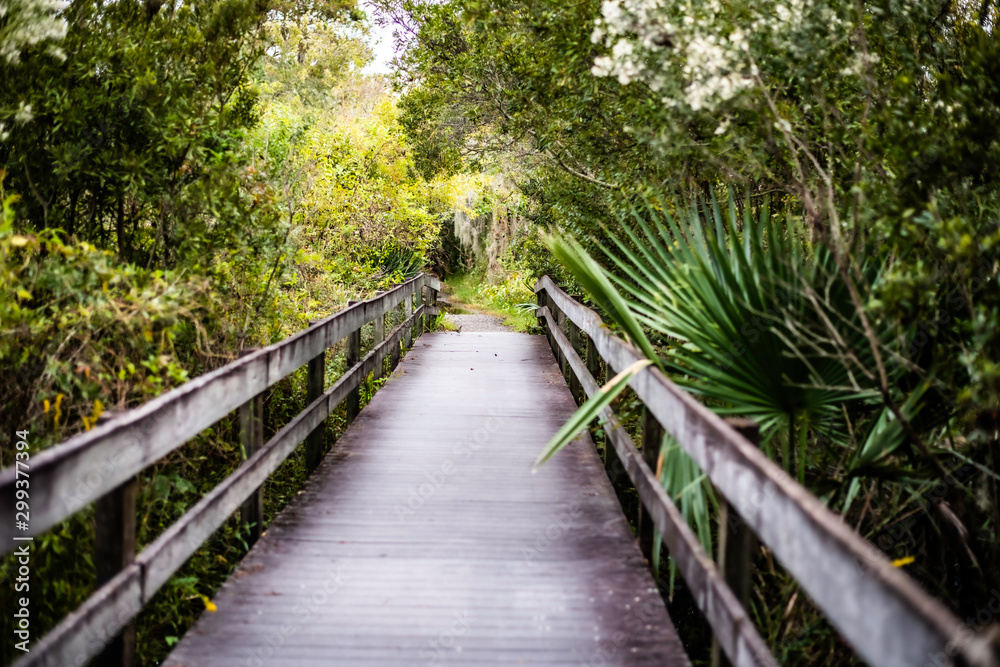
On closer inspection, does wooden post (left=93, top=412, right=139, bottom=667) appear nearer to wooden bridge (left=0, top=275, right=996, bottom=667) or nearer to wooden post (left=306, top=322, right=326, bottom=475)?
wooden bridge (left=0, top=275, right=996, bottom=667)

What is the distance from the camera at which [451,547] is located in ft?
11.6

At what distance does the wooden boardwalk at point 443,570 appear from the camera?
2672mm

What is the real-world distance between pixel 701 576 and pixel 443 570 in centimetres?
133

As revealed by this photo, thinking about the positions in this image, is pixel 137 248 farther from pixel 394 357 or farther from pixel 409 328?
pixel 409 328

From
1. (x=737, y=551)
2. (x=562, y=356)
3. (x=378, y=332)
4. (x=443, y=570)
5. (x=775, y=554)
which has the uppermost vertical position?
(x=378, y=332)

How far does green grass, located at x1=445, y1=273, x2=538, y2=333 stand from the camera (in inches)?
633

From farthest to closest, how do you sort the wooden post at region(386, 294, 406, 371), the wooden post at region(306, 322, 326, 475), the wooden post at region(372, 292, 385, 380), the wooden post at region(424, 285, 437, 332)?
1. the wooden post at region(424, 285, 437, 332)
2. the wooden post at region(386, 294, 406, 371)
3. the wooden post at region(372, 292, 385, 380)
4. the wooden post at region(306, 322, 326, 475)

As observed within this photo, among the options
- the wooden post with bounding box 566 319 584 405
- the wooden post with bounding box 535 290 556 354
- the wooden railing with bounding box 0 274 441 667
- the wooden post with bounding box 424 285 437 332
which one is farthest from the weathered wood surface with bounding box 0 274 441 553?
the wooden post with bounding box 424 285 437 332

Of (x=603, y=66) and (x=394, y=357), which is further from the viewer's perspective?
(x=394, y=357)

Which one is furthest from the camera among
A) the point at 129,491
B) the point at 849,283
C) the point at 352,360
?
the point at 352,360

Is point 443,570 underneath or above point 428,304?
underneath

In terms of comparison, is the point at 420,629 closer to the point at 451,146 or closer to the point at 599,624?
the point at 599,624

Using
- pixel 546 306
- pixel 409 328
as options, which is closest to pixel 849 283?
pixel 409 328

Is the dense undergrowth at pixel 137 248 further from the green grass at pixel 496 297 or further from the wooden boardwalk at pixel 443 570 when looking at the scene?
the green grass at pixel 496 297
